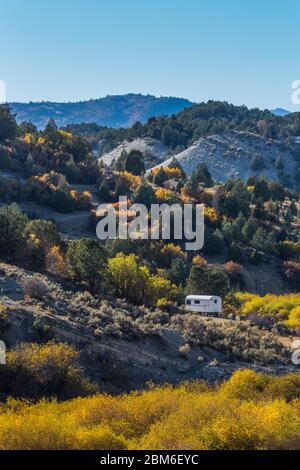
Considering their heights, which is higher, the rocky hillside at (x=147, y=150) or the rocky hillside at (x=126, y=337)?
the rocky hillside at (x=147, y=150)

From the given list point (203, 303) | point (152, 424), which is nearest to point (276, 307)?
point (203, 303)

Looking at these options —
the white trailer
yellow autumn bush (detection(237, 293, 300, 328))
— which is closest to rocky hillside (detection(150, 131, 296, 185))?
yellow autumn bush (detection(237, 293, 300, 328))

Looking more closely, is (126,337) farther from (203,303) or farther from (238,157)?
(238,157)

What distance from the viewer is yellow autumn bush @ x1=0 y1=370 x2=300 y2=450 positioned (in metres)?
17.2

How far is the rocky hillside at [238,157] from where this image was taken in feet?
585

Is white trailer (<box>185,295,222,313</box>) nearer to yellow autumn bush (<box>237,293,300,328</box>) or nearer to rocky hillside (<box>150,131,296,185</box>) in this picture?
yellow autumn bush (<box>237,293,300,328</box>)

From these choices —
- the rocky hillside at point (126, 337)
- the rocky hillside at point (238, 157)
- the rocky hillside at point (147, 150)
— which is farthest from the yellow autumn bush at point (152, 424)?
the rocky hillside at point (147, 150)

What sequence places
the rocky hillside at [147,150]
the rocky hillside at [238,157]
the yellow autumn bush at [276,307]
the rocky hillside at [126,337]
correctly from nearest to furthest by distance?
1. the rocky hillside at [126,337]
2. the yellow autumn bush at [276,307]
3. the rocky hillside at [238,157]
4. the rocky hillside at [147,150]

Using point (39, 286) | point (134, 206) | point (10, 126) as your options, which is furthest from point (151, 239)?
point (39, 286)

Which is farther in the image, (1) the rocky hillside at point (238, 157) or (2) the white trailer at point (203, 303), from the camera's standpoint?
(1) the rocky hillside at point (238, 157)

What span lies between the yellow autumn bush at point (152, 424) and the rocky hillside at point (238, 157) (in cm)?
15229

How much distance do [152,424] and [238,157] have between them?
169 m

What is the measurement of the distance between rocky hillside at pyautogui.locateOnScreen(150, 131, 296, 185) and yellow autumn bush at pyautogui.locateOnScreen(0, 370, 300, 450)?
500ft

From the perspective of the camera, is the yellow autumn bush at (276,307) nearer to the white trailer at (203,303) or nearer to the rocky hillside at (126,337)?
the white trailer at (203,303)
